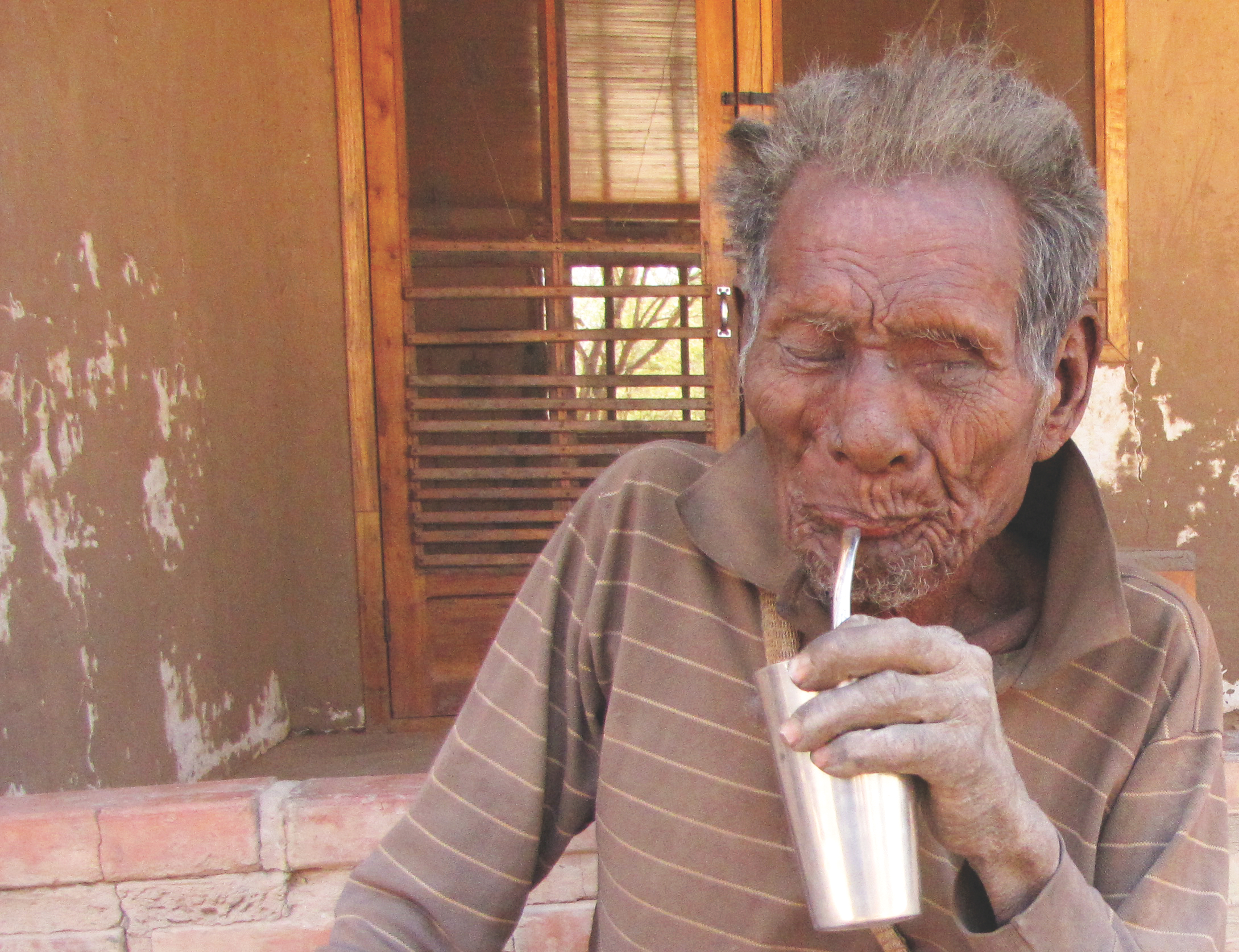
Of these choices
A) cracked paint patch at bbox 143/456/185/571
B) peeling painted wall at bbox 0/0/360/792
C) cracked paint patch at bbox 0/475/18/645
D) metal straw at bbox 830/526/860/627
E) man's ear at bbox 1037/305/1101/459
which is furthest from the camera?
cracked paint patch at bbox 143/456/185/571

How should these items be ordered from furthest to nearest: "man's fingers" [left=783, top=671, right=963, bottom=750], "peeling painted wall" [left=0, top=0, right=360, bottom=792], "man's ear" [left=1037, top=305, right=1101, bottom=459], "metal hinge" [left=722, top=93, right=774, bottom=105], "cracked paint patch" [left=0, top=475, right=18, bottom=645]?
"metal hinge" [left=722, top=93, right=774, bottom=105]
"peeling painted wall" [left=0, top=0, right=360, bottom=792]
"cracked paint patch" [left=0, top=475, right=18, bottom=645]
"man's ear" [left=1037, top=305, right=1101, bottom=459]
"man's fingers" [left=783, top=671, right=963, bottom=750]

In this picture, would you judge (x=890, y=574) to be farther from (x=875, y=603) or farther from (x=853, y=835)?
(x=853, y=835)

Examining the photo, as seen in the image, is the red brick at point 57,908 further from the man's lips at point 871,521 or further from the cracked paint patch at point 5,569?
the man's lips at point 871,521

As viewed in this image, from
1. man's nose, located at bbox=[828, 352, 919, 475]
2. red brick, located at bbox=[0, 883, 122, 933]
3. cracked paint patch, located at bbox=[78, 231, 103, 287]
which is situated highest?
cracked paint patch, located at bbox=[78, 231, 103, 287]

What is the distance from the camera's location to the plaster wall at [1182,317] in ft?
12.3

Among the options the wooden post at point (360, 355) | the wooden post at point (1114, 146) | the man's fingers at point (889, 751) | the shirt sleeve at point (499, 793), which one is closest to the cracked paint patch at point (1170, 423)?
the wooden post at point (1114, 146)

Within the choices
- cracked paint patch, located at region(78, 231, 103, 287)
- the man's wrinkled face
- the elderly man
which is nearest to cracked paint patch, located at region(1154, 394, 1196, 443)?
the elderly man

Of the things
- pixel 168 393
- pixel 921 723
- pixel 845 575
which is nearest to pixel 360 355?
pixel 168 393

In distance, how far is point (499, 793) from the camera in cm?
134

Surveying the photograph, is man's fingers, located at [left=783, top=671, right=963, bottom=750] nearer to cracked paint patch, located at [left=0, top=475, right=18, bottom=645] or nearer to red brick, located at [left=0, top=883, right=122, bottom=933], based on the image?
red brick, located at [left=0, top=883, right=122, bottom=933]

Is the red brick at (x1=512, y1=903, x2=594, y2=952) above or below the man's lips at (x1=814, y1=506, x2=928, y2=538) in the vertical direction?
below

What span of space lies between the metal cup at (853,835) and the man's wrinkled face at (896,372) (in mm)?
320

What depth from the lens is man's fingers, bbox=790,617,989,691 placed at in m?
0.84

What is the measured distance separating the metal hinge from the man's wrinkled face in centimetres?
262
